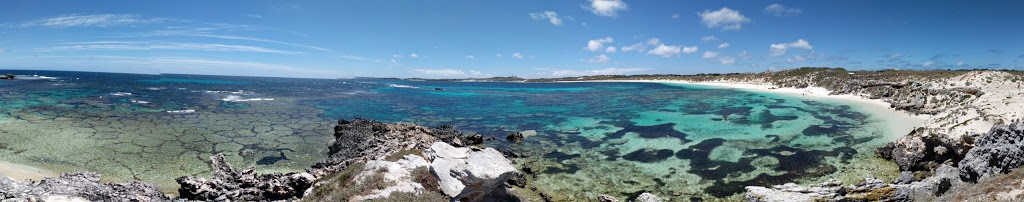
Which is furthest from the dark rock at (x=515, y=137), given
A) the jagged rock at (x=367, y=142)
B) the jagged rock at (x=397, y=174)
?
the jagged rock at (x=397, y=174)

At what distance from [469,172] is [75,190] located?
33.8 feet

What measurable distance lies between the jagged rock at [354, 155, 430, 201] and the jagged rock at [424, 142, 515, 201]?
55cm

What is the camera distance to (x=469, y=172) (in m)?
10.7

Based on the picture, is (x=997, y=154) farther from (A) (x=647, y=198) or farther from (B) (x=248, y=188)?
(B) (x=248, y=188)

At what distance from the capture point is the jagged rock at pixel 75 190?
10.3m

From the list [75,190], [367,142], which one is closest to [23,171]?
[75,190]

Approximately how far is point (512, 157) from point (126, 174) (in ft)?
48.8

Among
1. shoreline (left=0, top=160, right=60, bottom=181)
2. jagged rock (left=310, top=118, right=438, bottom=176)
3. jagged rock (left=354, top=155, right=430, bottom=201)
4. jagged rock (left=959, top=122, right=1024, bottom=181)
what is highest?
jagged rock (left=959, top=122, right=1024, bottom=181)

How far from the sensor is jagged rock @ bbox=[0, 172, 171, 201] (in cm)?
1031

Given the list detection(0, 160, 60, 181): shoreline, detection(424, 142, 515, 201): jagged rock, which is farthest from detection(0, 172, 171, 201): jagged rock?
detection(424, 142, 515, 201): jagged rock

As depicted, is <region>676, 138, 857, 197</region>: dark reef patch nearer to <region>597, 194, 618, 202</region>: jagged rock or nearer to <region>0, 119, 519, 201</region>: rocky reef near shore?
<region>597, 194, 618, 202</region>: jagged rock

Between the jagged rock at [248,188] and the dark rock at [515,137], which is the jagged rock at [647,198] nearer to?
the jagged rock at [248,188]

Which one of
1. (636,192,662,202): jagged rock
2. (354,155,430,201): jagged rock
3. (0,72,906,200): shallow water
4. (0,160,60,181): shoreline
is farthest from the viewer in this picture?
(0,72,906,200): shallow water

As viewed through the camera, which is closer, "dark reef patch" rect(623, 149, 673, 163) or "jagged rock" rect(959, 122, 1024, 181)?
"jagged rock" rect(959, 122, 1024, 181)
